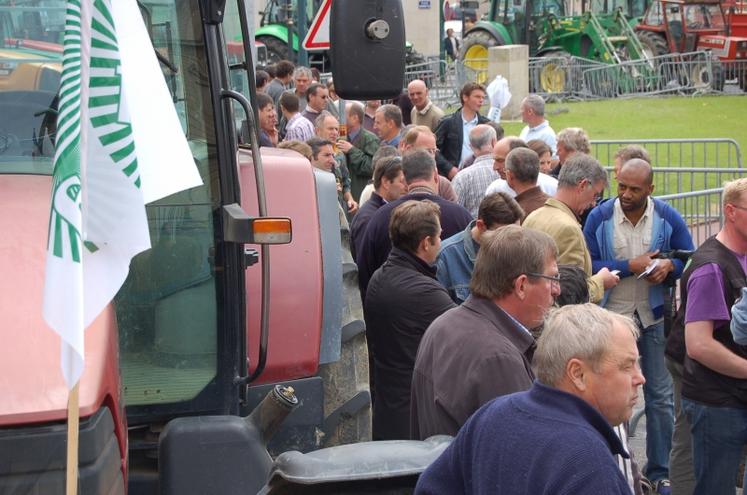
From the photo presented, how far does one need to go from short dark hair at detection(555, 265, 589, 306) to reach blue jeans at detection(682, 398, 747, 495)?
824 mm

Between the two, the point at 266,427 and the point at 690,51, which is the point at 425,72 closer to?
the point at 690,51

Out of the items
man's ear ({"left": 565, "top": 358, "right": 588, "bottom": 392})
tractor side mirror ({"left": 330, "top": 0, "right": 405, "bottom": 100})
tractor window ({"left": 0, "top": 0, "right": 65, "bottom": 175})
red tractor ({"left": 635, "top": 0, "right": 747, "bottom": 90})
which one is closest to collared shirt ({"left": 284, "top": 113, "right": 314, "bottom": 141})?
tractor side mirror ({"left": 330, "top": 0, "right": 405, "bottom": 100})

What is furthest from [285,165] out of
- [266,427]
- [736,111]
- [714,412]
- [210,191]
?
[736,111]

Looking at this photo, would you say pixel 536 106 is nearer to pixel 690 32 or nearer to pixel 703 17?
pixel 690 32

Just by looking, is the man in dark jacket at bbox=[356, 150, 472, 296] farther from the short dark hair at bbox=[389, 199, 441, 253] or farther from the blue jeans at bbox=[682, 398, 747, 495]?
the blue jeans at bbox=[682, 398, 747, 495]

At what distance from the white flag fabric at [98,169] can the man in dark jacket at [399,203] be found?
352 centimetres

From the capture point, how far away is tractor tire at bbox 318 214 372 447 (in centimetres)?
446

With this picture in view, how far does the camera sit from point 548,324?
279 centimetres

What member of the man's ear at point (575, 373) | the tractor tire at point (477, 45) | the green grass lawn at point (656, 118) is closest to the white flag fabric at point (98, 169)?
the man's ear at point (575, 373)

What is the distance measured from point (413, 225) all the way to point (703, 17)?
91.4ft

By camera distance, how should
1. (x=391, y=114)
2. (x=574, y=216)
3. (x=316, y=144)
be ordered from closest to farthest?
1. (x=574, y=216)
2. (x=316, y=144)
3. (x=391, y=114)

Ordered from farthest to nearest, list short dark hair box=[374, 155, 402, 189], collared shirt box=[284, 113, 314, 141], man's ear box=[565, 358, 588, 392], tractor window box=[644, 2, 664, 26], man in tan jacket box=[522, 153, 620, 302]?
tractor window box=[644, 2, 664, 26]
collared shirt box=[284, 113, 314, 141]
short dark hair box=[374, 155, 402, 189]
man in tan jacket box=[522, 153, 620, 302]
man's ear box=[565, 358, 588, 392]

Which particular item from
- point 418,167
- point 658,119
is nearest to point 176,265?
point 418,167

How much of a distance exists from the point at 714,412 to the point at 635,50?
86.9 ft
